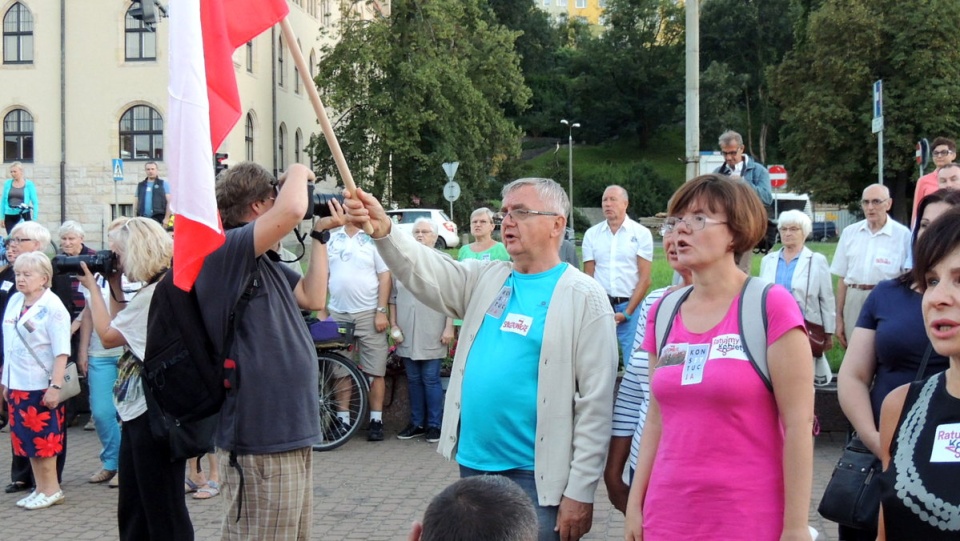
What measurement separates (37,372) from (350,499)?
91.8 inches

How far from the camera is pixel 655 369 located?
3.43 meters

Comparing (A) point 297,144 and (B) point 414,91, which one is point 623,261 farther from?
(A) point 297,144

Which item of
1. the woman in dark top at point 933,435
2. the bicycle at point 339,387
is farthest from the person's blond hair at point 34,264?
the woman in dark top at point 933,435

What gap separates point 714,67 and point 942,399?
260 feet

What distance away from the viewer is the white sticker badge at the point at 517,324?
3.88 meters

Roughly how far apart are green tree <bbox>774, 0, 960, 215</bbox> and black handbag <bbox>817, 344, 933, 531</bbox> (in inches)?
1846

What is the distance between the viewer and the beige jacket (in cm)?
377

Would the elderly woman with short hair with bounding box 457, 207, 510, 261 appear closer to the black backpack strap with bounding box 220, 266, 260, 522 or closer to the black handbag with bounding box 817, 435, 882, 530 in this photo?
the black backpack strap with bounding box 220, 266, 260, 522

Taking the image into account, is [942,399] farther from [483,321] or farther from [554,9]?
[554,9]

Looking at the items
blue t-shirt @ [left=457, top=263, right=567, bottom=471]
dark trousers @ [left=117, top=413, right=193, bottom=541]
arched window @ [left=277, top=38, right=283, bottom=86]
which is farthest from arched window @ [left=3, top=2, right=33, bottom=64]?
blue t-shirt @ [left=457, top=263, right=567, bottom=471]

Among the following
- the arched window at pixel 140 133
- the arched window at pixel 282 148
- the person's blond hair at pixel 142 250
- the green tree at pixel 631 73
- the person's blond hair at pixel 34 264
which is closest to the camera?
the person's blond hair at pixel 142 250

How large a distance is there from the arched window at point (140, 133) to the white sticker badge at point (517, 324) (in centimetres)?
3987

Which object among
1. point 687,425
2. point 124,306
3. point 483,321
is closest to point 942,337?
point 687,425

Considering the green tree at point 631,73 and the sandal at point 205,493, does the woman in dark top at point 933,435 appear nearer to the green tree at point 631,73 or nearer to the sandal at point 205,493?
the sandal at point 205,493
